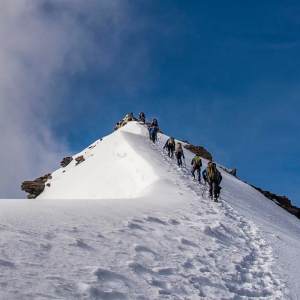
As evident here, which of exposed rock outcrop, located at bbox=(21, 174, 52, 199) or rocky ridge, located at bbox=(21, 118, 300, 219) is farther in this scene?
exposed rock outcrop, located at bbox=(21, 174, 52, 199)

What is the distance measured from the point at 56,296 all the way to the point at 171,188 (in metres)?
11.2

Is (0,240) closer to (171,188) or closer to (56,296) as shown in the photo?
(56,296)

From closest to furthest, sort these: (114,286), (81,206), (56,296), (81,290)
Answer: (56,296) → (81,290) → (114,286) → (81,206)

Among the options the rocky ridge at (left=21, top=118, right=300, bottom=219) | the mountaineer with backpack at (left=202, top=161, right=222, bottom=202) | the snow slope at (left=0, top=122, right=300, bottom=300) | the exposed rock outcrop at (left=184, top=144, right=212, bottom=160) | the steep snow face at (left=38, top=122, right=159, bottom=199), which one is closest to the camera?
the snow slope at (left=0, top=122, right=300, bottom=300)

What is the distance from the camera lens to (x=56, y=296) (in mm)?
4242

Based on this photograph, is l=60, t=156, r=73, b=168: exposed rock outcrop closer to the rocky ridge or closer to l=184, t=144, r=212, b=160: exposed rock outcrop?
the rocky ridge

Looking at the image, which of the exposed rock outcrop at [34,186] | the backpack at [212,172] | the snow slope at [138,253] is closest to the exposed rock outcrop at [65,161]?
the exposed rock outcrop at [34,186]

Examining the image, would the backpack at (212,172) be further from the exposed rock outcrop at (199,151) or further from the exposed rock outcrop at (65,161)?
the exposed rock outcrop at (65,161)

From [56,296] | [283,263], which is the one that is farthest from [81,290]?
[283,263]

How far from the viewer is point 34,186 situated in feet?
121

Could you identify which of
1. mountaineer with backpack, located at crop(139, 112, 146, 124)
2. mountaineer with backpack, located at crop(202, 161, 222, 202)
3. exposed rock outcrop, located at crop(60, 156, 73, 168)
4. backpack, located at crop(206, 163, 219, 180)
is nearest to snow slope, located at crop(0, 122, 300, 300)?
mountaineer with backpack, located at crop(202, 161, 222, 202)

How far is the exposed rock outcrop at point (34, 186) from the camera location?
119 ft

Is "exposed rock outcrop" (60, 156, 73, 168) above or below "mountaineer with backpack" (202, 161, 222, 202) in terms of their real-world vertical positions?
above

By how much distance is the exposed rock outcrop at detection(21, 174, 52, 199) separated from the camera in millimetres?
36188
